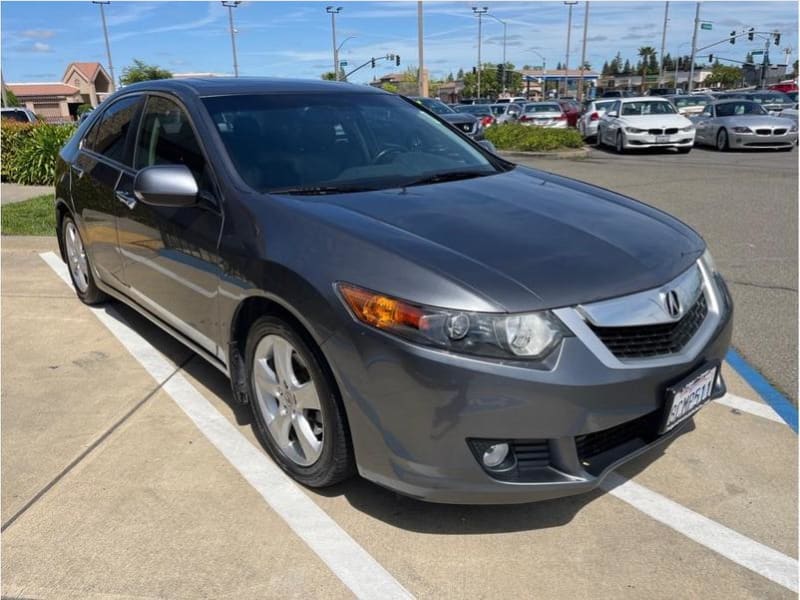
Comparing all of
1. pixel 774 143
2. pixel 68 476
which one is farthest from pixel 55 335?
pixel 774 143

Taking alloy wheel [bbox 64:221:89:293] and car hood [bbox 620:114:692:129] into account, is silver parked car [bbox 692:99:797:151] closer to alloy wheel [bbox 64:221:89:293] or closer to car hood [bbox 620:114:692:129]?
car hood [bbox 620:114:692:129]

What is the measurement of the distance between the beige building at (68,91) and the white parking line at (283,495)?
68.0 m

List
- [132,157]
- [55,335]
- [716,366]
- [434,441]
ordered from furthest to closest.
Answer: [55,335] < [132,157] < [716,366] < [434,441]

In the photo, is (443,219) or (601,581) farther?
(443,219)

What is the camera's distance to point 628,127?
1819cm

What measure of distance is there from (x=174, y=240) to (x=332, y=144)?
94cm

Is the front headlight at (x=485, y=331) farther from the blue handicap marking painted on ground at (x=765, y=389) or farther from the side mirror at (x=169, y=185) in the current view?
the blue handicap marking painted on ground at (x=765, y=389)

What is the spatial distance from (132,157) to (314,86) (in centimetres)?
117

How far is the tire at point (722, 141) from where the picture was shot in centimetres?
1809

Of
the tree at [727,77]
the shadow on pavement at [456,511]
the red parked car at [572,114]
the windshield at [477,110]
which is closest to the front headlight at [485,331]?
the shadow on pavement at [456,511]

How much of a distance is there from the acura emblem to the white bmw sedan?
1668cm

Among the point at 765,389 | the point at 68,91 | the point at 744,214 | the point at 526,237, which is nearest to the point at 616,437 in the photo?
the point at 526,237

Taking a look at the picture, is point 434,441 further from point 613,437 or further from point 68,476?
point 68,476

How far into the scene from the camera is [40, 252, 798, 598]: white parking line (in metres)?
2.48
